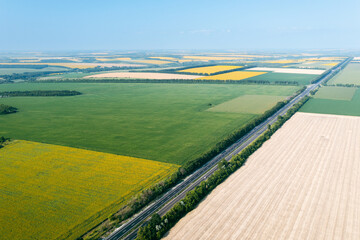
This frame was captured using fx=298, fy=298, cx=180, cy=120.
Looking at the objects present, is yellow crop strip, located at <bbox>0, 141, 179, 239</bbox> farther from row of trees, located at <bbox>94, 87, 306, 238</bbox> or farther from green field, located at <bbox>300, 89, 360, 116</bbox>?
green field, located at <bbox>300, 89, 360, 116</bbox>

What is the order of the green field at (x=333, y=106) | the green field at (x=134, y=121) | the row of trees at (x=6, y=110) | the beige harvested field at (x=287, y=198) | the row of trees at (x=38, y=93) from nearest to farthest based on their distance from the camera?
the beige harvested field at (x=287, y=198) < the green field at (x=134, y=121) < the green field at (x=333, y=106) < the row of trees at (x=6, y=110) < the row of trees at (x=38, y=93)

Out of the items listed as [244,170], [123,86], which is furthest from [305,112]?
Result: [123,86]

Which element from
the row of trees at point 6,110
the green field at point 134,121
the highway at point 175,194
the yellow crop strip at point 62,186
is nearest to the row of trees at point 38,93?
the green field at point 134,121

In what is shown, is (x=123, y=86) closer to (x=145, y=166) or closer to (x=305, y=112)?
(x=305, y=112)

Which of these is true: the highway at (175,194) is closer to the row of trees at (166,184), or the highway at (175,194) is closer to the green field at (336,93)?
the row of trees at (166,184)

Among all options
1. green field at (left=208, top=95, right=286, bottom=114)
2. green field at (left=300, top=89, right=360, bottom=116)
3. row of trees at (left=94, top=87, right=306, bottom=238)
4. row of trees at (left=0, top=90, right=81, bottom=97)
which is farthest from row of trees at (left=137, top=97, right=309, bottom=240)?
row of trees at (left=0, top=90, right=81, bottom=97)
